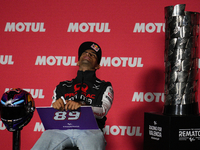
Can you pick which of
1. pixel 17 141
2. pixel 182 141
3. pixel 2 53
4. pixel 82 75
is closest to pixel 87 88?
pixel 82 75

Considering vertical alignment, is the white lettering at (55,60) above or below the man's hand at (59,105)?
above

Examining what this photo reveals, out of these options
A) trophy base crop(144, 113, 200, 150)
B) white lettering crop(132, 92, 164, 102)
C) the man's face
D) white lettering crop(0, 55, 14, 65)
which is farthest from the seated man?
white lettering crop(0, 55, 14, 65)

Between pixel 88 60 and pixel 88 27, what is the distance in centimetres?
82

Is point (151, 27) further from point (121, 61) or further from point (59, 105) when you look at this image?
point (59, 105)

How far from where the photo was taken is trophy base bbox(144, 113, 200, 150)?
1.71m

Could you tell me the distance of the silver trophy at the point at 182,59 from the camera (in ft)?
5.99

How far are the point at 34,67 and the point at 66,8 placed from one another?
73cm

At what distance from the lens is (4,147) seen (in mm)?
2877

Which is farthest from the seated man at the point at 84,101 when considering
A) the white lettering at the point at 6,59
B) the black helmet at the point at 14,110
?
the white lettering at the point at 6,59

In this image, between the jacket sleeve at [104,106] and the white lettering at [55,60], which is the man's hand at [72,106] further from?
the white lettering at [55,60]

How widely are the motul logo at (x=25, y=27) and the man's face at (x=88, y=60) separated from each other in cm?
94

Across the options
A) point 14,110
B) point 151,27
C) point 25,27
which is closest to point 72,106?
point 14,110

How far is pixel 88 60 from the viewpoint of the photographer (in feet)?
6.93

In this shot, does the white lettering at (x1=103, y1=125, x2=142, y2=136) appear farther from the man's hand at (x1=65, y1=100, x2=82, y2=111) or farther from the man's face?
the man's hand at (x1=65, y1=100, x2=82, y2=111)
